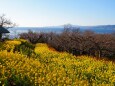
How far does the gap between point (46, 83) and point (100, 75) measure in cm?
791

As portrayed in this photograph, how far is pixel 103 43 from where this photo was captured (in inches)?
1673

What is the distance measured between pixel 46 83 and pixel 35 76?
1099 millimetres

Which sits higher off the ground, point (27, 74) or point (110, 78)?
point (27, 74)

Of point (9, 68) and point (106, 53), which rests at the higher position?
point (9, 68)

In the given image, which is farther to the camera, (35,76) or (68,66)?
(68,66)

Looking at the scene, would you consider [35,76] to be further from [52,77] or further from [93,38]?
[93,38]

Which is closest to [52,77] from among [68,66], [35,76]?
[35,76]

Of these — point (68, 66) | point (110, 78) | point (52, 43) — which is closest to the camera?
point (110, 78)

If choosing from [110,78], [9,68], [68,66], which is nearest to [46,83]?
[9,68]

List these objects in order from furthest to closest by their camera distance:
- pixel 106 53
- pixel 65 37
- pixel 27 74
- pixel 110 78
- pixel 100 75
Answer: pixel 65 37 < pixel 106 53 < pixel 100 75 < pixel 110 78 < pixel 27 74

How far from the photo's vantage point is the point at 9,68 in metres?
12.7

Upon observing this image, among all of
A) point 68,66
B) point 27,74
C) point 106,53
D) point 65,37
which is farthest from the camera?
point 65,37

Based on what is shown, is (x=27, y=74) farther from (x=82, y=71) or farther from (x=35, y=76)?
(x=82, y=71)

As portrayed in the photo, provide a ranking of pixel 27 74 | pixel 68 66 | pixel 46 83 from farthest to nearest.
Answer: pixel 68 66 < pixel 27 74 < pixel 46 83
